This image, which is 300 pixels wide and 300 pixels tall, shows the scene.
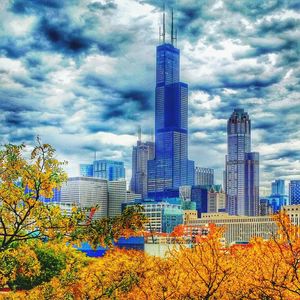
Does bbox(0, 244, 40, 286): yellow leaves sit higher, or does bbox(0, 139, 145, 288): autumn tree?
bbox(0, 139, 145, 288): autumn tree

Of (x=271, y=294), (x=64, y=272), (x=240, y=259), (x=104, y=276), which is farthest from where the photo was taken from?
(x=240, y=259)

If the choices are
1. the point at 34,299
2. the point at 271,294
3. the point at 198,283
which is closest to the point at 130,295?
the point at 198,283

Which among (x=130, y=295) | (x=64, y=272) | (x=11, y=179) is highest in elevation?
(x=11, y=179)

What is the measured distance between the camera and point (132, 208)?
603 inches

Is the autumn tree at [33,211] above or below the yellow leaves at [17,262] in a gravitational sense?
above

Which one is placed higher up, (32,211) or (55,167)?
(55,167)

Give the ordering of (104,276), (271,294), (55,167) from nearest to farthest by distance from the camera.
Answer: (55,167) < (271,294) < (104,276)

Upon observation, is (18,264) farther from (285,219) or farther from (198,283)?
(198,283)

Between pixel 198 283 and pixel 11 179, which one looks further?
pixel 198 283

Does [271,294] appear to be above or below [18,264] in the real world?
below

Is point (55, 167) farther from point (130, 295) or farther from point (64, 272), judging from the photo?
point (130, 295)

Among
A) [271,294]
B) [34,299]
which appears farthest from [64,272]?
[271,294]

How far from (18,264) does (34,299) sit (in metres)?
3.72

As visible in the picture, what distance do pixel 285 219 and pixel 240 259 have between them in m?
14.9
